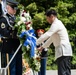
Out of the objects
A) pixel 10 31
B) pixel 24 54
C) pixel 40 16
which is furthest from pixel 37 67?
pixel 40 16

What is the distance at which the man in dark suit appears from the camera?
554 cm

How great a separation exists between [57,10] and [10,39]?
27.8 ft

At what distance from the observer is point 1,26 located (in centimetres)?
555

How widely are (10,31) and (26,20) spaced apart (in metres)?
0.32

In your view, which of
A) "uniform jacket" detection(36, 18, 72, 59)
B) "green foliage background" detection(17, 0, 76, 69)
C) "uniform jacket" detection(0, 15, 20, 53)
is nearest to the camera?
"uniform jacket" detection(0, 15, 20, 53)

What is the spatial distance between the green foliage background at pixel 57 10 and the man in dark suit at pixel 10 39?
7.92 meters

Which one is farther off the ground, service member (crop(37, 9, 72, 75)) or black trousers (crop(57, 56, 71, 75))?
service member (crop(37, 9, 72, 75))

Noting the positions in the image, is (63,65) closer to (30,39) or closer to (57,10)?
(30,39)

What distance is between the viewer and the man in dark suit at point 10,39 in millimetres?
5535

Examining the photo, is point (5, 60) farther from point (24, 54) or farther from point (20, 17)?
point (20, 17)

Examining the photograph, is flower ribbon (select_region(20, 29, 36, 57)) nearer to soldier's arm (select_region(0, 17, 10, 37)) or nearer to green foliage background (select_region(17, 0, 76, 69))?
soldier's arm (select_region(0, 17, 10, 37))

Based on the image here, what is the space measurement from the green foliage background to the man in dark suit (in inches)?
312

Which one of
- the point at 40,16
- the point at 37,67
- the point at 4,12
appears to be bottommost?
the point at 37,67

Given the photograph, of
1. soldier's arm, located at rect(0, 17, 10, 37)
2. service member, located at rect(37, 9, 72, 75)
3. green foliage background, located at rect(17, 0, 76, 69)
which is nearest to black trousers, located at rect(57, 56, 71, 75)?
service member, located at rect(37, 9, 72, 75)
